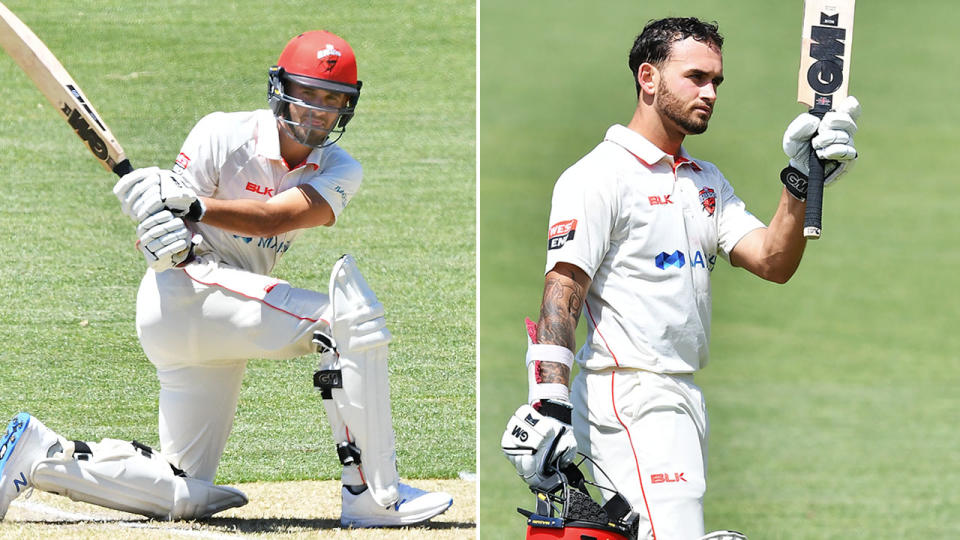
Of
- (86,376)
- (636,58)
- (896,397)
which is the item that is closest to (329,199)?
(636,58)

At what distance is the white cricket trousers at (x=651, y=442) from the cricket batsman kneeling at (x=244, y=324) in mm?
1069

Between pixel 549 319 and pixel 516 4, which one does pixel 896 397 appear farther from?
pixel 516 4

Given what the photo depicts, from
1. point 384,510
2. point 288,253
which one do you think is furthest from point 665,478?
point 288,253

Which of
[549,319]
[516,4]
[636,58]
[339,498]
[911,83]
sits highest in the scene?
[516,4]

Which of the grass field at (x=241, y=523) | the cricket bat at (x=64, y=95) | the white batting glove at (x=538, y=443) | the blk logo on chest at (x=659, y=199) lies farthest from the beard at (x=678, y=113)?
the cricket bat at (x=64, y=95)

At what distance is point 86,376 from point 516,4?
1466 cm

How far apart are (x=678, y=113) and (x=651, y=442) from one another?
0.92 m

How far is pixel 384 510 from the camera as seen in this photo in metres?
4.89

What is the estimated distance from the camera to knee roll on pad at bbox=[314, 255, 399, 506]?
15.5 feet

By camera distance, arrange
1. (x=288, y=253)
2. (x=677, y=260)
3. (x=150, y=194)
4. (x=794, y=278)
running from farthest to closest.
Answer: (x=794, y=278)
(x=288, y=253)
(x=150, y=194)
(x=677, y=260)

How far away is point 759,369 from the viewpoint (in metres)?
10.6

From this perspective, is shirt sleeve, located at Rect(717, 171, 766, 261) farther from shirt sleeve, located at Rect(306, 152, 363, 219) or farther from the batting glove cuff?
shirt sleeve, located at Rect(306, 152, 363, 219)

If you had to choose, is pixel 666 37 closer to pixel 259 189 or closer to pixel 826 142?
pixel 826 142

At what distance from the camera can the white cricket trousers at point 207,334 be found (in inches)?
190
